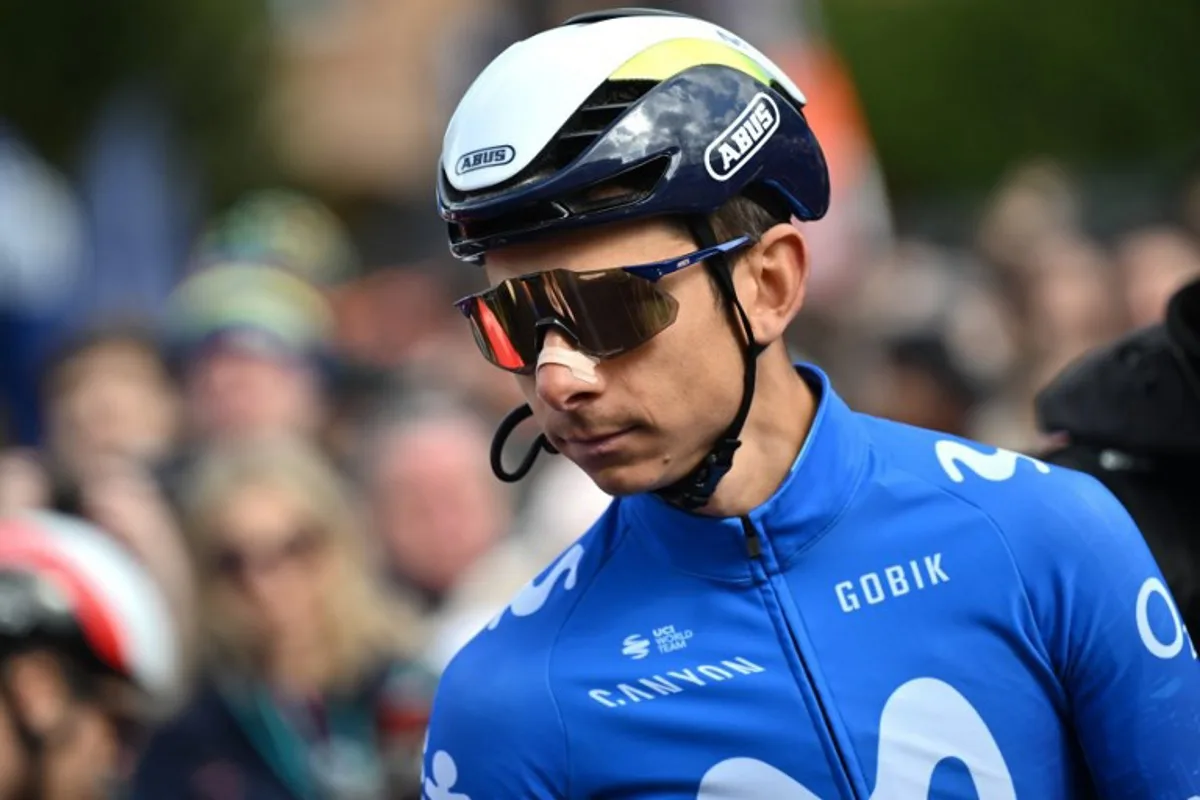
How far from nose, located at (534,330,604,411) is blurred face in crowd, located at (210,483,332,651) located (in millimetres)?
3363

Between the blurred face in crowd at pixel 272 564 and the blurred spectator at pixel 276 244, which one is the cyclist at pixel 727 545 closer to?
the blurred face in crowd at pixel 272 564

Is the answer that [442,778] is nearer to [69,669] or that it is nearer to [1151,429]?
[1151,429]

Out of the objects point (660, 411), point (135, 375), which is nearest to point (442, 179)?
point (660, 411)

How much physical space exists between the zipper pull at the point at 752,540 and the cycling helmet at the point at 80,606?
271 cm

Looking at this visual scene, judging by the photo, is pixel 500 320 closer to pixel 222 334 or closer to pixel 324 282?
pixel 222 334

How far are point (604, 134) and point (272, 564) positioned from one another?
3640mm

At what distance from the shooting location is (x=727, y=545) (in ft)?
10.5

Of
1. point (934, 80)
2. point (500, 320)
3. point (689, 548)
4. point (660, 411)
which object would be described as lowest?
point (934, 80)

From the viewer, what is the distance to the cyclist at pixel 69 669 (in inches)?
207

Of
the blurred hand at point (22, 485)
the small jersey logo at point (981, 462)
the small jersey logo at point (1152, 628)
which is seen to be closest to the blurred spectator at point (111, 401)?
the blurred hand at point (22, 485)

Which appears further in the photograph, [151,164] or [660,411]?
[151,164]

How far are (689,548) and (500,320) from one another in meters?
0.48

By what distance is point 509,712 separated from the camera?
122 inches

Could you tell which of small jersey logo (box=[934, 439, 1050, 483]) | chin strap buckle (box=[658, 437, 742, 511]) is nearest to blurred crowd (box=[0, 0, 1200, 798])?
small jersey logo (box=[934, 439, 1050, 483])
